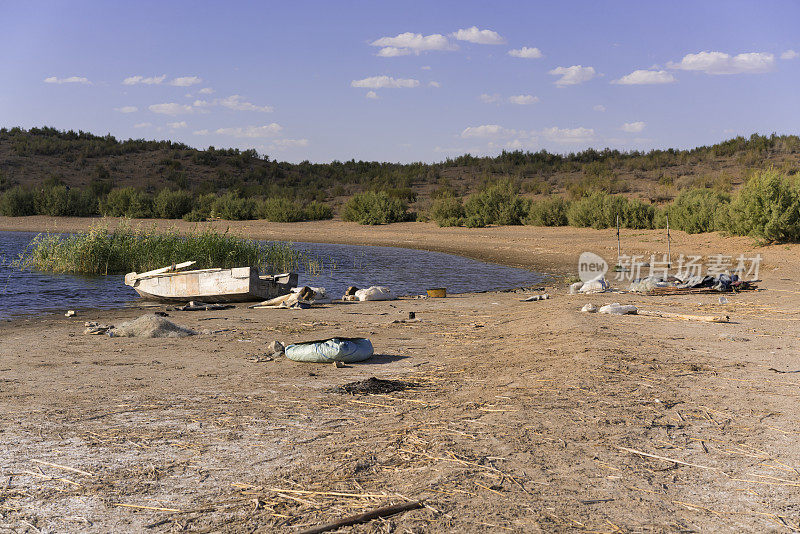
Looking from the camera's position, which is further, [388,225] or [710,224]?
[388,225]

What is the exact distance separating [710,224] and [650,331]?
18954 millimetres

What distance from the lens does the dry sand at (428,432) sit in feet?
12.0

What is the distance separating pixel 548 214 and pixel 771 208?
46.1 feet

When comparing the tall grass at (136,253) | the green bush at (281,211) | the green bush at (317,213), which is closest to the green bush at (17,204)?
the green bush at (281,211)

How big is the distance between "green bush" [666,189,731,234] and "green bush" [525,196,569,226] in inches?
253

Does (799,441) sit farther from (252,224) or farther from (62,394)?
(252,224)

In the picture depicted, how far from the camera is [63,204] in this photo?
1730 inches

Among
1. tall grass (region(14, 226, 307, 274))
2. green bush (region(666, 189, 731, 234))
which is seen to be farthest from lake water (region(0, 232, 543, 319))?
green bush (region(666, 189, 731, 234))


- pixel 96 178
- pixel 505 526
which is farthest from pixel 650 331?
pixel 96 178

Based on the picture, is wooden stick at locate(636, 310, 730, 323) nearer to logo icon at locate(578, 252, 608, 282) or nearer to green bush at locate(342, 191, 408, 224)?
logo icon at locate(578, 252, 608, 282)

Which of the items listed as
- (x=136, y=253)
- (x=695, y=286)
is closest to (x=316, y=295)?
(x=136, y=253)

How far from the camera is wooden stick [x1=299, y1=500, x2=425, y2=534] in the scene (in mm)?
3391

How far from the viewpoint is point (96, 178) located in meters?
60.2

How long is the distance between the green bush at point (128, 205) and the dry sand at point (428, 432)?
118 ft
